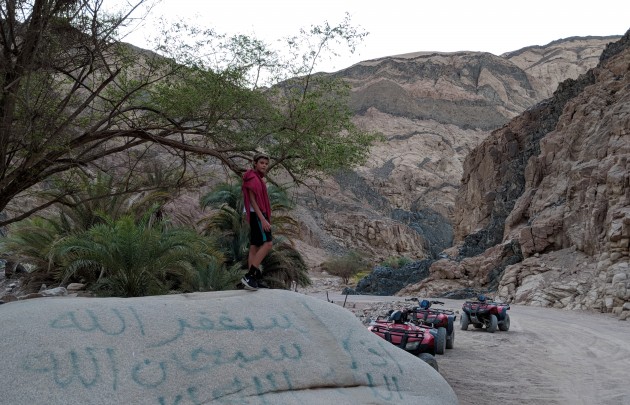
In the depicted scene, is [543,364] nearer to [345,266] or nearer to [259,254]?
[259,254]

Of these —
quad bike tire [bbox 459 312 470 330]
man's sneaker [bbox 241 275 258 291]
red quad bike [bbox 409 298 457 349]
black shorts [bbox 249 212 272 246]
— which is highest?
black shorts [bbox 249 212 272 246]

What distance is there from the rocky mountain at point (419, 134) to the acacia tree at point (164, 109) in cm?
4147

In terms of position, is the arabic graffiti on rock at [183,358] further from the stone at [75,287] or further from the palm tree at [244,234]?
the palm tree at [244,234]

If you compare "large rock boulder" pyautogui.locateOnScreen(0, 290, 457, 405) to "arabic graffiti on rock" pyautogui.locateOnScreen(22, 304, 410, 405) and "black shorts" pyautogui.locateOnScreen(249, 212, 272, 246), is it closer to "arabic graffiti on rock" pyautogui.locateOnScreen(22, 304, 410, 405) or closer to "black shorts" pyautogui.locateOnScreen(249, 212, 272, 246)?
"arabic graffiti on rock" pyautogui.locateOnScreen(22, 304, 410, 405)

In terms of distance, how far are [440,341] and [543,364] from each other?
1.76 m

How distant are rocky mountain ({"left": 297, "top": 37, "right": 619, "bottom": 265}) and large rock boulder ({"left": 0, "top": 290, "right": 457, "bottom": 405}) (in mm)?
47074

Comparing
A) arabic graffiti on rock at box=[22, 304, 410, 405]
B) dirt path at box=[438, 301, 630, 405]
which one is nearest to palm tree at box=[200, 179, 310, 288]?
dirt path at box=[438, 301, 630, 405]

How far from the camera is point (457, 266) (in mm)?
34469

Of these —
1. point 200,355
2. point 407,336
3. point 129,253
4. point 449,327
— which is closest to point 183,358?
point 200,355

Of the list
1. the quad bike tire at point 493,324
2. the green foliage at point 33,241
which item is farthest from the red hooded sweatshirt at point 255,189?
the green foliage at point 33,241

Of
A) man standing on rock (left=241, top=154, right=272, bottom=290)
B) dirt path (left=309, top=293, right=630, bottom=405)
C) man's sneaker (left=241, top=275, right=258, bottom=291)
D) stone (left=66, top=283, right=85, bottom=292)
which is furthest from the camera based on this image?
stone (left=66, top=283, right=85, bottom=292)

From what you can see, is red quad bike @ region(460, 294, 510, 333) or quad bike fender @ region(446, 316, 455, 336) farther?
red quad bike @ region(460, 294, 510, 333)

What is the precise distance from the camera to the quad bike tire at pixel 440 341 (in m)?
10.2

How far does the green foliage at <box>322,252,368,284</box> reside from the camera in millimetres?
53094
